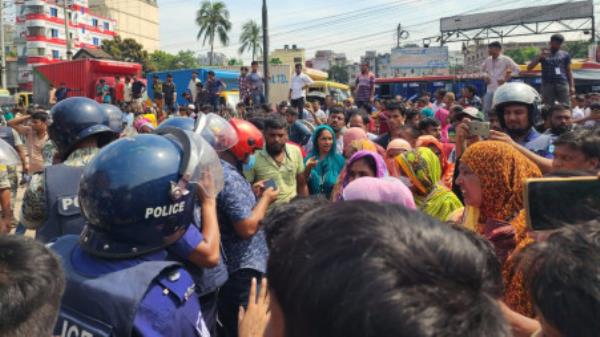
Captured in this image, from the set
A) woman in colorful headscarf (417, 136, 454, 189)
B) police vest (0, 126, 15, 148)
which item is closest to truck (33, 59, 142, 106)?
police vest (0, 126, 15, 148)

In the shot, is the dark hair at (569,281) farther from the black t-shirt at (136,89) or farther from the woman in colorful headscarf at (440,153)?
the black t-shirt at (136,89)

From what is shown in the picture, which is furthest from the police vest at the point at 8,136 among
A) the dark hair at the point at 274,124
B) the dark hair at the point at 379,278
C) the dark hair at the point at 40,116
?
the dark hair at the point at 379,278

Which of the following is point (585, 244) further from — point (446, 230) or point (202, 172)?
point (202, 172)

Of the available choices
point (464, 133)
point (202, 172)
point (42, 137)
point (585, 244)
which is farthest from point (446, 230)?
point (42, 137)

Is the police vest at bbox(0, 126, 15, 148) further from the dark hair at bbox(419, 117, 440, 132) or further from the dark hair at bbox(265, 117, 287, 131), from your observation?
the dark hair at bbox(419, 117, 440, 132)

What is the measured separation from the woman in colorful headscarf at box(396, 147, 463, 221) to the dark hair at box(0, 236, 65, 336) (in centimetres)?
255

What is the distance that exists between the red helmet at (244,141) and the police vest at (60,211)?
1.46 metres

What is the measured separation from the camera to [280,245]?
0.89 metres

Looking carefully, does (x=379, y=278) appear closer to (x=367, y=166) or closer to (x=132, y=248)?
(x=132, y=248)

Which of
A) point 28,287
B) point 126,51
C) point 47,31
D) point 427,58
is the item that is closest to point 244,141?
point 28,287

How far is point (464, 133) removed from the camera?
520cm

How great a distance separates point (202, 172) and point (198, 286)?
672mm

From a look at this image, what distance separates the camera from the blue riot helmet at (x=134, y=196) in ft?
5.84

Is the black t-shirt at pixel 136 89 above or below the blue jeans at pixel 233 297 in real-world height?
above
